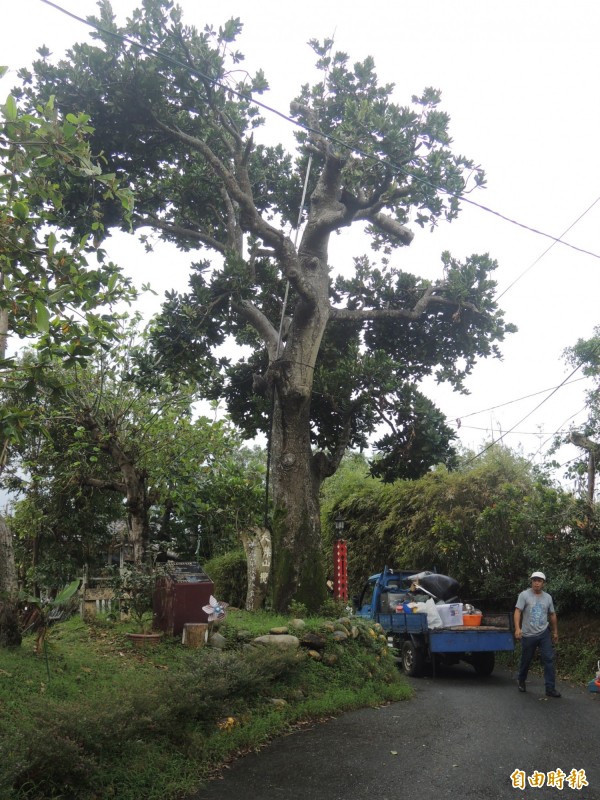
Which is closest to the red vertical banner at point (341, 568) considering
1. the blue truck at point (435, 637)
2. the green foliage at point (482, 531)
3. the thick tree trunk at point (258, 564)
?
the blue truck at point (435, 637)

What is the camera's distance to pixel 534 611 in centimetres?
994

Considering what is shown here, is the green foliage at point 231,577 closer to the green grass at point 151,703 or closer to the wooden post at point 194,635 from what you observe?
the green grass at point 151,703

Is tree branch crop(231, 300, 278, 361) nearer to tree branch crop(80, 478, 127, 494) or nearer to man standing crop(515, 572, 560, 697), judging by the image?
tree branch crop(80, 478, 127, 494)

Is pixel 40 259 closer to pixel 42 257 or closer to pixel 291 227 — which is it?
pixel 42 257

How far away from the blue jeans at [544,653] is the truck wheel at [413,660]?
→ 239 cm

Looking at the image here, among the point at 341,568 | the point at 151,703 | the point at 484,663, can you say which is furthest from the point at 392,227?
the point at 151,703

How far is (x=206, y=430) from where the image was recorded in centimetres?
1720

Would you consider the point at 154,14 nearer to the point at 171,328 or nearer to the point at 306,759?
the point at 171,328

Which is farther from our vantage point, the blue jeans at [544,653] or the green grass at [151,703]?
the blue jeans at [544,653]

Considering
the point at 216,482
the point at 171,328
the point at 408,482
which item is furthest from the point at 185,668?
the point at 408,482

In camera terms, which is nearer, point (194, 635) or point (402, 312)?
point (194, 635)

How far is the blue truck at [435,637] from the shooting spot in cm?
1163

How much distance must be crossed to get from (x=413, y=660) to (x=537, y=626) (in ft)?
10.5

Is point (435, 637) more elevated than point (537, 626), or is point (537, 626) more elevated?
point (537, 626)
